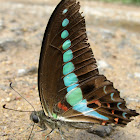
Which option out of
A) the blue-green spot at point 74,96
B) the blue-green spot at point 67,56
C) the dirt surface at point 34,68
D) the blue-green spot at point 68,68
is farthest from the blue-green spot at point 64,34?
the dirt surface at point 34,68

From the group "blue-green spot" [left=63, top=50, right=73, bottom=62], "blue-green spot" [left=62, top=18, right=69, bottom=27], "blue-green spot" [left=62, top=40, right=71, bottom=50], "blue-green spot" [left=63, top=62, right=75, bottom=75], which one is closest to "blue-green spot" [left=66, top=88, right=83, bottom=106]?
"blue-green spot" [left=63, top=62, right=75, bottom=75]

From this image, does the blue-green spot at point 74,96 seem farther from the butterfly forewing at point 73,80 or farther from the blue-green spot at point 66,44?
the blue-green spot at point 66,44

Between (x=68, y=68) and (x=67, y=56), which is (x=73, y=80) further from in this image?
(x=67, y=56)

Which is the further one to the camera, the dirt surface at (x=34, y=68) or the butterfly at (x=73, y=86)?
the dirt surface at (x=34, y=68)

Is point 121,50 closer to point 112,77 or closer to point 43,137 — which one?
point 112,77

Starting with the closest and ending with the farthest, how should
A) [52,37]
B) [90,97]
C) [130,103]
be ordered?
[52,37], [90,97], [130,103]

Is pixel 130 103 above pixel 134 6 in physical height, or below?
below

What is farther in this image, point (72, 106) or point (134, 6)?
point (134, 6)

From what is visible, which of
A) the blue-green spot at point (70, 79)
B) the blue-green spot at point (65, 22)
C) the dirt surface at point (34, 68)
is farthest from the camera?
the dirt surface at point (34, 68)

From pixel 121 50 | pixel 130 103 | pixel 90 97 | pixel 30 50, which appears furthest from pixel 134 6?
pixel 90 97
